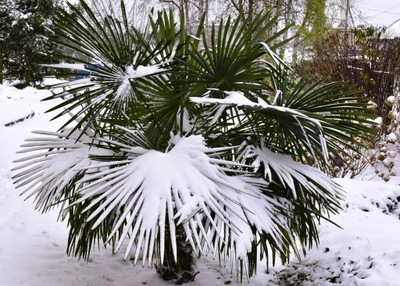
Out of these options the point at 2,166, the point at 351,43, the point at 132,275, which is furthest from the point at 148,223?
the point at 351,43

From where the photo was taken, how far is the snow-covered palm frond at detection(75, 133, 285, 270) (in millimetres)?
1678

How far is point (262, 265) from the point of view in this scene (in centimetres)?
328

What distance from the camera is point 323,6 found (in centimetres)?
1208

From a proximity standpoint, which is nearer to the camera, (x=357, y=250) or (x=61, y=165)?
(x=61, y=165)

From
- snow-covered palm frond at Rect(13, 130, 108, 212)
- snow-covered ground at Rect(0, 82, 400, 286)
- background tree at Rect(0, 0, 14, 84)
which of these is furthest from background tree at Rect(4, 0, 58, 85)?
snow-covered palm frond at Rect(13, 130, 108, 212)

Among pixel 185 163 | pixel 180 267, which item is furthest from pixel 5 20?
pixel 185 163

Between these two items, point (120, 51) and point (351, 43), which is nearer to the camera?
point (120, 51)

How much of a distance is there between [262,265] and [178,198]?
1.82 m

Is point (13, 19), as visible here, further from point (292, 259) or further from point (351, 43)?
point (292, 259)

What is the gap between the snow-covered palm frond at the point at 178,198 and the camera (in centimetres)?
168

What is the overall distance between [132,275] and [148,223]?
1366mm

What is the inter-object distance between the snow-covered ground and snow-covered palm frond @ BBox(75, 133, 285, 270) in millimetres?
941

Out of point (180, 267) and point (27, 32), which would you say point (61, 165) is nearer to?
point (180, 267)

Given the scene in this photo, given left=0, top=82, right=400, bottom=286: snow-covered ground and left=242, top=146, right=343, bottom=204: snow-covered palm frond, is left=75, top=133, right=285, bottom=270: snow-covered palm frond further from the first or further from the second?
left=0, top=82, right=400, bottom=286: snow-covered ground
